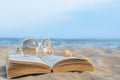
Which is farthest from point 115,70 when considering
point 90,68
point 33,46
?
point 33,46

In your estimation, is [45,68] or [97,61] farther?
[97,61]

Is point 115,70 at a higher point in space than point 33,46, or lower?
lower

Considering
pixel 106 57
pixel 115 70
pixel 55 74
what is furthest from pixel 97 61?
pixel 55 74

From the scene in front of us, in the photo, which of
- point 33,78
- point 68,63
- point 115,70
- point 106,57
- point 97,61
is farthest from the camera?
point 106,57

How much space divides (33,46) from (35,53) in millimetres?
129

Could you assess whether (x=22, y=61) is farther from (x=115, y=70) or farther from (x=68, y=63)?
(x=115, y=70)

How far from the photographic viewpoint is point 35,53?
6.06 m

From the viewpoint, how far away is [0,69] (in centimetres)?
554

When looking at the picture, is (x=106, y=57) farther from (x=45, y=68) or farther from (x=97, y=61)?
(x=45, y=68)

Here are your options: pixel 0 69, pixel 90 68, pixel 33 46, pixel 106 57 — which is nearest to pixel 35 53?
pixel 33 46

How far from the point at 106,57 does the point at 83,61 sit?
2.76m

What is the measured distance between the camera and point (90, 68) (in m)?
5.13

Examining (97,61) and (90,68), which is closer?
(90,68)

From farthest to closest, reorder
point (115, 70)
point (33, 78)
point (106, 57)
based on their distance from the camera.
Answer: point (106, 57) → point (115, 70) → point (33, 78)
